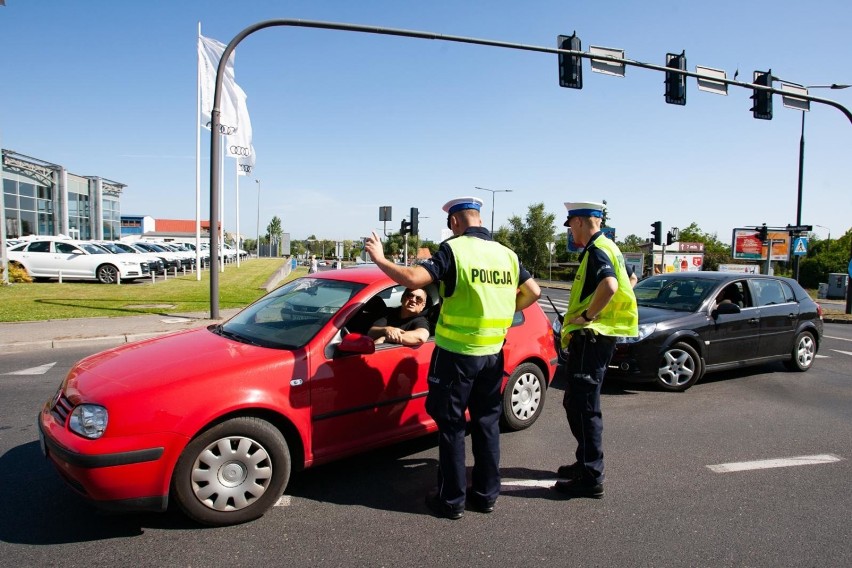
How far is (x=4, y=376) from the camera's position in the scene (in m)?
6.73

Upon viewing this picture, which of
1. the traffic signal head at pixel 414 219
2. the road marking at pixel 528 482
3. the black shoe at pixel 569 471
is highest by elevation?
the traffic signal head at pixel 414 219

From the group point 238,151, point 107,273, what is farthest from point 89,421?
point 107,273

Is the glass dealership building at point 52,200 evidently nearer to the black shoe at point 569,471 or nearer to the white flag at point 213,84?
the white flag at point 213,84

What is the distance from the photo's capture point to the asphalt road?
2.93 metres

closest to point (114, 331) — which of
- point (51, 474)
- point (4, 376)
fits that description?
point (4, 376)

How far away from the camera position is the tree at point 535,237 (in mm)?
51688

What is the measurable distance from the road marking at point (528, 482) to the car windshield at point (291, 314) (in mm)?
1722

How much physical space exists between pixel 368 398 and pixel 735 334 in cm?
558

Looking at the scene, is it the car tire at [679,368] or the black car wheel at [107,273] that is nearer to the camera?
the car tire at [679,368]

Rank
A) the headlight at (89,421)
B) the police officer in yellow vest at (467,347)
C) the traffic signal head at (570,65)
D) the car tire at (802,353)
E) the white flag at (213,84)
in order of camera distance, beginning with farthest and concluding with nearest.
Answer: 1. the white flag at (213,84)
2. the traffic signal head at (570,65)
3. the car tire at (802,353)
4. the police officer in yellow vest at (467,347)
5. the headlight at (89,421)

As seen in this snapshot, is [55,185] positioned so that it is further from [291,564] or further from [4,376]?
[291,564]

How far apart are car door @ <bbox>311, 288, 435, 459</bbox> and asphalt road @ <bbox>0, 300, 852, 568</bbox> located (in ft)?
1.10

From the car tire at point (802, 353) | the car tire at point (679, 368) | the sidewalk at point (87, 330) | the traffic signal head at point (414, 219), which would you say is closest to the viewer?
the car tire at point (679, 368)

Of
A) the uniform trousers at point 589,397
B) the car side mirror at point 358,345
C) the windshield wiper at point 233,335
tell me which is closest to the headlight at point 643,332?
the uniform trousers at point 589,397
